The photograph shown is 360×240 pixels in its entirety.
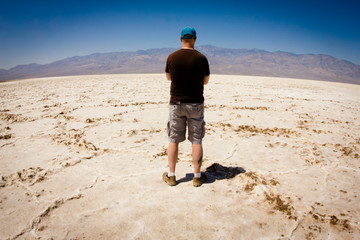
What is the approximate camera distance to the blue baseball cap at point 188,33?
178cm

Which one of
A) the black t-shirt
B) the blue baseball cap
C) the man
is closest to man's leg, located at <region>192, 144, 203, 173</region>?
the man

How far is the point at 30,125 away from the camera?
4027mm

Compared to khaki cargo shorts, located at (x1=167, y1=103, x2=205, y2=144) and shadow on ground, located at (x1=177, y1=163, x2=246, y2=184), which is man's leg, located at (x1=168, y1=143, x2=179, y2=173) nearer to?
khaki cargo shorts, located at (x1=167, y1=103, x2=205, y2=144)

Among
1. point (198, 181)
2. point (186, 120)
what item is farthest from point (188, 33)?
point (198, 181)

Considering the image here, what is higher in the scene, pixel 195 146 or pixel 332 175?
pixel 195 146

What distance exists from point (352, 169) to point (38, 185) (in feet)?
11.3

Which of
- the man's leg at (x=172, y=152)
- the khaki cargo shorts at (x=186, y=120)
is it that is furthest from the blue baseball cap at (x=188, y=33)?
the man's leg at (x=172, y=152)

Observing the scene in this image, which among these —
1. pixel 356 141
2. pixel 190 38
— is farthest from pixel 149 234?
pixel 356 141

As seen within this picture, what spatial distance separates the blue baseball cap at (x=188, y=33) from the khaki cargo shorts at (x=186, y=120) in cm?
59

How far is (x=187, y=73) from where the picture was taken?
1.79m

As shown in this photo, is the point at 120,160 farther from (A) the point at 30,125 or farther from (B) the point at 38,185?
(A) the point at 30,125

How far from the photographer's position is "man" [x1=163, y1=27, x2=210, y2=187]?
5.82 feet

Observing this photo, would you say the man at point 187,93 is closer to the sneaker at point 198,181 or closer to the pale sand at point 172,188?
the sneaker at point 198,181

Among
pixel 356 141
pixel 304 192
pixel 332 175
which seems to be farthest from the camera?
pixel 356 141
